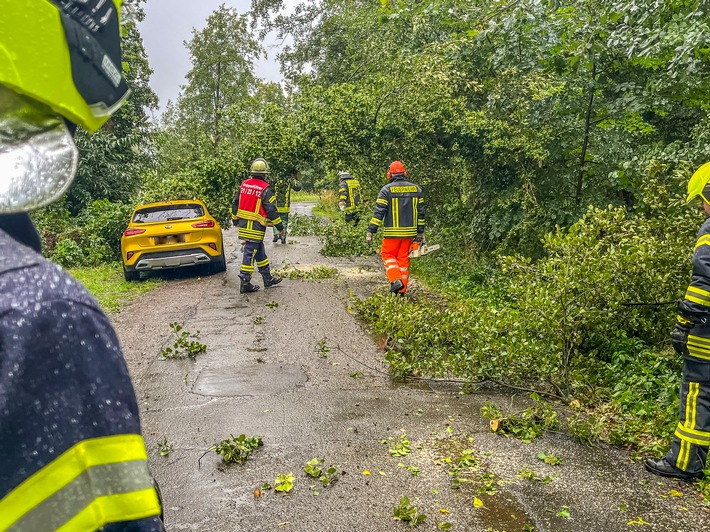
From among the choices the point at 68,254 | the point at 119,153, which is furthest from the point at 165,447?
the point at 119,153

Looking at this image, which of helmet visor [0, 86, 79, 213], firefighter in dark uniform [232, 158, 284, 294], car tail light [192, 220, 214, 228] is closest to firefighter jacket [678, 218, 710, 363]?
helmet visor [0, 86, 79, 213]

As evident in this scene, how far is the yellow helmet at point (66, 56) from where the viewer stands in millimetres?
953

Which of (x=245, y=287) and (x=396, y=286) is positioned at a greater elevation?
(x=396, y=286)

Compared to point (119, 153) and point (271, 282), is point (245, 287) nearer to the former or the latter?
point (271, 282)

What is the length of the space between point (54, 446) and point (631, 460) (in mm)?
4706

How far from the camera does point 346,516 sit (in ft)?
12.7

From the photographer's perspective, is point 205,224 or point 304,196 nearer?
point 205,224

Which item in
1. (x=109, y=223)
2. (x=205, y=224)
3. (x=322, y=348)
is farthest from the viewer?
(x=109, y=223)

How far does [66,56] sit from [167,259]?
12137mm

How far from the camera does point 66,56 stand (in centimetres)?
103

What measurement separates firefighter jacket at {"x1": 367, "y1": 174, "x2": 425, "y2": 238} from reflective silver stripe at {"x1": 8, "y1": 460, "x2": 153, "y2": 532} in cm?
935

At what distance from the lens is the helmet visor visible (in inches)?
37.3

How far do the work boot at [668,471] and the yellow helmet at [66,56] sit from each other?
4.52 metres

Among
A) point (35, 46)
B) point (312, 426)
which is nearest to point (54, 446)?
point (35, 46)
